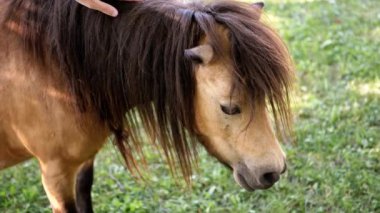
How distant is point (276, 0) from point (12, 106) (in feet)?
12.6

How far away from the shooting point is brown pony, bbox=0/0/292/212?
73.0 inches

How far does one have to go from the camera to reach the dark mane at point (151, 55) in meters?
1.85

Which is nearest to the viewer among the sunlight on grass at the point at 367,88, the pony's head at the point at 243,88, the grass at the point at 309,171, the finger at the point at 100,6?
the pony's head at the point at 243,88

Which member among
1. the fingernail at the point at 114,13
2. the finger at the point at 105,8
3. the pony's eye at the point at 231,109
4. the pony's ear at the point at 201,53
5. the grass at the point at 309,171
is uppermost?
the finger at the point at 105,8

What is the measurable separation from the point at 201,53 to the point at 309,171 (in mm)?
1566

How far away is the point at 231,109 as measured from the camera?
1855 mm

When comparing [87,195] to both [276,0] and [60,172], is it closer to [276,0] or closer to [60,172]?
[60,172]

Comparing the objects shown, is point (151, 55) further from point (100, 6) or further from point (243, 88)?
point (243, 88)

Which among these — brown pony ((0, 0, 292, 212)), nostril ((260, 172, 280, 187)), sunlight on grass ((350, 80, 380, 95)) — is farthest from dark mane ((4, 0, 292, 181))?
sunlight on grass ((350, 80, 380, 95))

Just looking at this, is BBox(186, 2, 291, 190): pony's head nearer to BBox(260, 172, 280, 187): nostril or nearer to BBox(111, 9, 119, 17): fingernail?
BBox(260, 172, 280, 187): nostril

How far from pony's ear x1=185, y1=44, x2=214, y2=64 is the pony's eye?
0.17 metres

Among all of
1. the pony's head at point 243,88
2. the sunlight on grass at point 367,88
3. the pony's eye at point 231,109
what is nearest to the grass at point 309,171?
the sunlight on grass at point 367,88

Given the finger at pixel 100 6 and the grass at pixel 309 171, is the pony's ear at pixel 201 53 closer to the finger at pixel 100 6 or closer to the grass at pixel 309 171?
the finger at pixel 100 6

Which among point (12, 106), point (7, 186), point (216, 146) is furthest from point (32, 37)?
point (7, 186)
